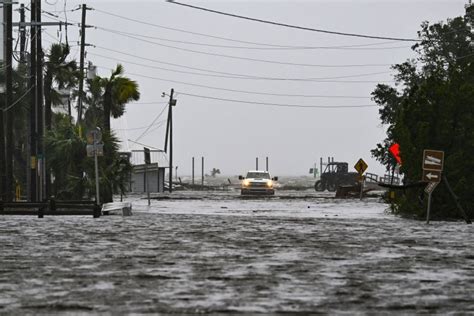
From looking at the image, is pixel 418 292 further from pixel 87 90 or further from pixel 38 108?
pixel 87 90

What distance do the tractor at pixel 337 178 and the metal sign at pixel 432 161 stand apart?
5297 cm

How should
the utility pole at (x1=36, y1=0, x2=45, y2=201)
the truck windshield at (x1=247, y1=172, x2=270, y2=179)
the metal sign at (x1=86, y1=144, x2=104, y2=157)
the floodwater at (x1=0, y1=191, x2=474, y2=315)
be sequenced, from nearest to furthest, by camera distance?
the floodwater at (x1=0, y1=191, x2=474, y2=315) → the metal sign at (x1=86, y1=144, x2=104, y2=157) → the utility pole at (x1=36, y1=0, x2=45, y2=201) → the truck windshield at (x1=247, y1=172, x2=270, y2=179)

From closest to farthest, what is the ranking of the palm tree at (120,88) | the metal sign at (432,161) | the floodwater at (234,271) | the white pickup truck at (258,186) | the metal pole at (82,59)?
the floodwater at (234,271)
the metal sign at (432,161)
the palm tree at (120,88)
the metal pole at (82,59)
the white pickup truck at (258,186)

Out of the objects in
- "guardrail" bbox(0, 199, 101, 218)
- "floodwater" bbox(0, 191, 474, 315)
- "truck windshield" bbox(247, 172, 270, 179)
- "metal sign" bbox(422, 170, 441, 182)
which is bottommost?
"floodwater" bbox(0, 191, 474, 315)

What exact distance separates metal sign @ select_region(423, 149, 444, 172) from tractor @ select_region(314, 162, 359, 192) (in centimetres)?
5297

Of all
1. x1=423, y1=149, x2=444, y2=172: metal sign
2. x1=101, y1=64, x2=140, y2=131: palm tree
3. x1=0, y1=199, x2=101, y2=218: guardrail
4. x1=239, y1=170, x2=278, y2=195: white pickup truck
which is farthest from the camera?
x1=239, y1=170, x2=278, y2=195: white pickup truck

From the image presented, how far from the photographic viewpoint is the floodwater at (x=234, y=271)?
9.82 metres

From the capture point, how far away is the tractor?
82750 millimetres

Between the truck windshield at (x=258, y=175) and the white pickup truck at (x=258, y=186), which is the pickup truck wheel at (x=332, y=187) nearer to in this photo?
the truck windshield at (x=258, y=175)

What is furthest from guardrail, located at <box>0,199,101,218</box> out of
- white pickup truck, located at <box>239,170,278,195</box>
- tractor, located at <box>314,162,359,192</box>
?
tractor, located at <box>314,162,359,192</box>

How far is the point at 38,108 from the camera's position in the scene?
4575 centimetres

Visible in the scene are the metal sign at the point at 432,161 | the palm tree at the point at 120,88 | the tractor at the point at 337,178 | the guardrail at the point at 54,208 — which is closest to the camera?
the metal sign at the point at 432,161

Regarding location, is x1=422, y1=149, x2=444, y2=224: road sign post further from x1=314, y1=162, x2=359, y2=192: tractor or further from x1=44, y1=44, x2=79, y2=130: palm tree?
x1=314, y1=162, x2=359, y2=192: tractor

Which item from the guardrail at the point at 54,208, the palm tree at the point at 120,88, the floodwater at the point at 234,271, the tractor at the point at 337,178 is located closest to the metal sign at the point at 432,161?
the floodwater at the point at 234,271
